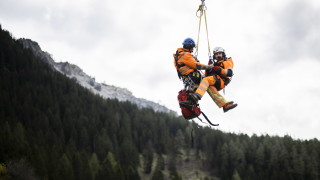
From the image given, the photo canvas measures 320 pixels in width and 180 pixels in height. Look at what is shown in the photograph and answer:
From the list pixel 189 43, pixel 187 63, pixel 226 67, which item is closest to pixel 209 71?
pixel 226 67

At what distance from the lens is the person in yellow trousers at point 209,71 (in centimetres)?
1372

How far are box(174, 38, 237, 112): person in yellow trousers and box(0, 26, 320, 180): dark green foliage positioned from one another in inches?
2447

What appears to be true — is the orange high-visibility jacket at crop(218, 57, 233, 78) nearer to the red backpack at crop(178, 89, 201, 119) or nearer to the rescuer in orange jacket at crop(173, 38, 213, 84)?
the rescuer in orange jacket at crop(173, 38, 213, 84)

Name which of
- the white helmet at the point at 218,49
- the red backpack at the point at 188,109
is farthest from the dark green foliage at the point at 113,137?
the white helmet at the point at 218,49

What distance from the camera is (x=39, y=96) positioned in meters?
129

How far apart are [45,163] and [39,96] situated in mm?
67047

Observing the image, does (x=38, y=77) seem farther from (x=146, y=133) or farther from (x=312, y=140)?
(x=312, y=140)

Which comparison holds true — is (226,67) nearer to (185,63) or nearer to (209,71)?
(209,71)

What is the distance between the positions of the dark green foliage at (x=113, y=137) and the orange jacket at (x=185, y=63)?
62.0 meters

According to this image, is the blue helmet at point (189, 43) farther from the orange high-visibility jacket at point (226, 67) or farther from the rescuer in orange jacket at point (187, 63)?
the orange high-visibility jacket at point (226, 67)

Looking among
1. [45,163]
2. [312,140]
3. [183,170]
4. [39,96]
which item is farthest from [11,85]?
[312,140]

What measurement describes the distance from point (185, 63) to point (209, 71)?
2.74 ft

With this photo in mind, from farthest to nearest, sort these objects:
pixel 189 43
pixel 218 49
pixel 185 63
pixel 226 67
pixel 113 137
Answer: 1. pixel 113 137
2. pixel 189 43
3. pixel 218 49
4. pixel 185 63
5. pixel 226 67

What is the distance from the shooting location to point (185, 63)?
1403 cm
